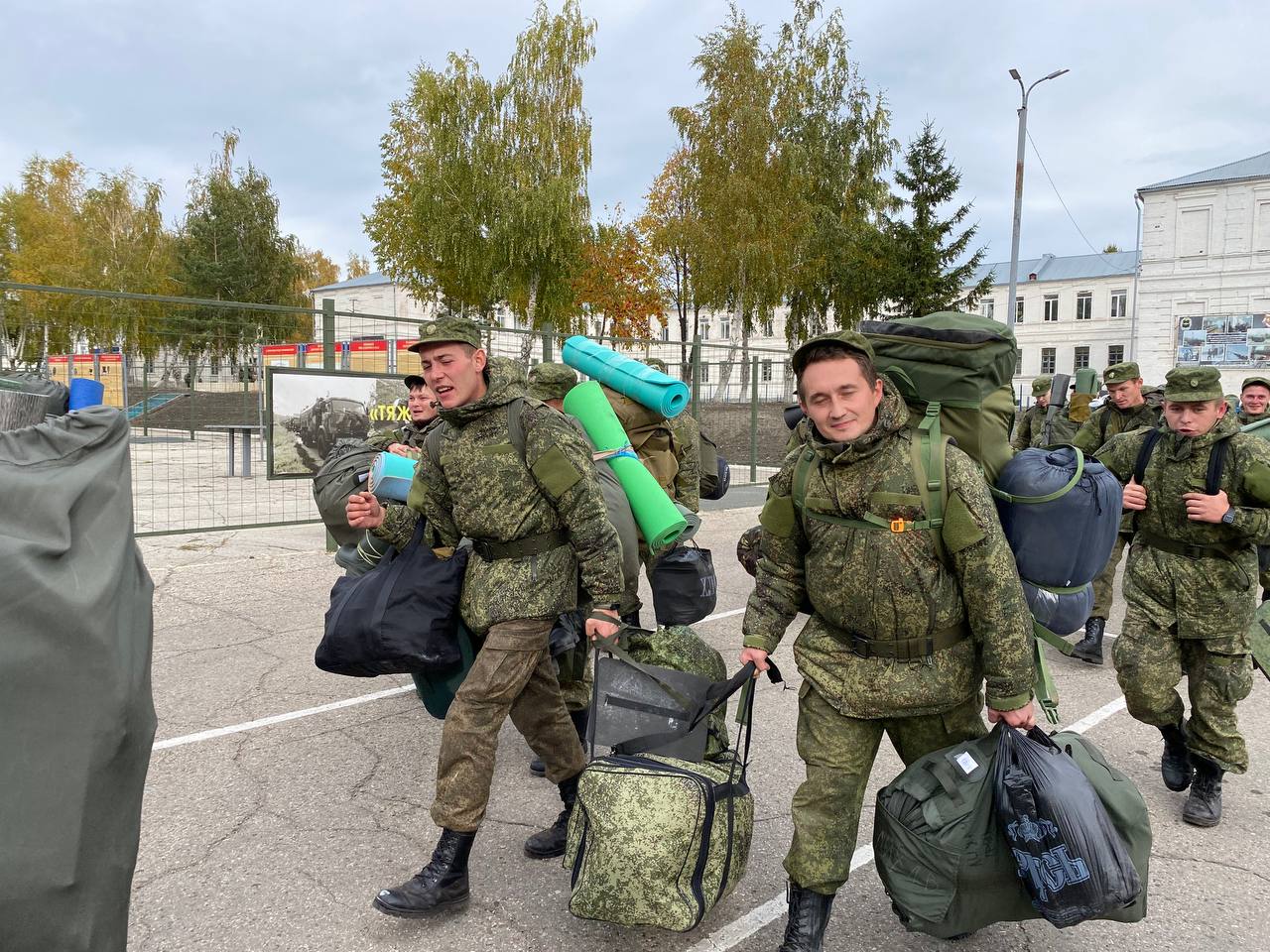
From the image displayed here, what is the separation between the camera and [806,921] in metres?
2.41

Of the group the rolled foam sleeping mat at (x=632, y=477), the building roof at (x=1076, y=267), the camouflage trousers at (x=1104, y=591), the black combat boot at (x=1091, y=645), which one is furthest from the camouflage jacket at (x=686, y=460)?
the building roof at (x=1076, y=267)

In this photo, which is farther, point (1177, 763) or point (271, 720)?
point (271, 720)

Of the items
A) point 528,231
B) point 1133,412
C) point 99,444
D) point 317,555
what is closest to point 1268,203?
point 528,231

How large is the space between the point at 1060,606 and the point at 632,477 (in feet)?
5.66

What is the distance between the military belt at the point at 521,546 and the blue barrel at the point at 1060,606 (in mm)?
1488

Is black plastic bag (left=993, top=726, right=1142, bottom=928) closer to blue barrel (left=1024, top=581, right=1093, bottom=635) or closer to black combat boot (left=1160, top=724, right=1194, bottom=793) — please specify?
blue barrel (left=1024, top=581, right=1093, bottom=635)

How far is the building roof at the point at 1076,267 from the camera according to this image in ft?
189

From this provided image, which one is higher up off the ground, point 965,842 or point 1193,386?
point 1193,386

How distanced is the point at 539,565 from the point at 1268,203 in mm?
58536

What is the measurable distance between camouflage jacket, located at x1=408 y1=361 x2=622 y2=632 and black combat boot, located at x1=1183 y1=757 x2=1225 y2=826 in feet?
8.41

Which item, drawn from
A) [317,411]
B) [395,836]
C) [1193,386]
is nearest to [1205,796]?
[1193,386]

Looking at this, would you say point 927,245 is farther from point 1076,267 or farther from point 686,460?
point 1076,267

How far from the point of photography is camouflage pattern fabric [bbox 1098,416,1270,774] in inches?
141

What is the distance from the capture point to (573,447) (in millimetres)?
2939
